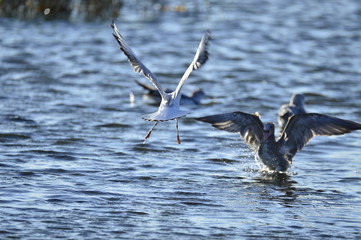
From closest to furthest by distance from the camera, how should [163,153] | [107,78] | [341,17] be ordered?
[163,153]
[107,78]
[341,17]

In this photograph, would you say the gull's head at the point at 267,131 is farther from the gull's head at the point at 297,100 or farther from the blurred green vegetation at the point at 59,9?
the blurred green vegetation at the point at 59,9

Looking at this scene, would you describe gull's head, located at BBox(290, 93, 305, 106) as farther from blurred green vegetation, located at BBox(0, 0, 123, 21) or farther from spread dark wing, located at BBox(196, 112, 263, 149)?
blurred green vegetation, located at BBox(0, 0, 123, 21)

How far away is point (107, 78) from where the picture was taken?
641 inches

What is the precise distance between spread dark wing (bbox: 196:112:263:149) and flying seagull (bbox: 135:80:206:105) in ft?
14.6

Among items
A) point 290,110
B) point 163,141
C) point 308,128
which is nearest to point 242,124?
point 308,128

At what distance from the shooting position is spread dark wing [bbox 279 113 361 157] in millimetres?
9227

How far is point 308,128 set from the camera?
31.3ft

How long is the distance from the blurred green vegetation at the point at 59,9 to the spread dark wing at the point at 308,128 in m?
13.3

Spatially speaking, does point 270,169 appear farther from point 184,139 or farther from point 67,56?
point 67,56

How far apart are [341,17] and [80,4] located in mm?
Answer: 8416

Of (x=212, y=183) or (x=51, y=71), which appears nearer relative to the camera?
(x=212, y=183)

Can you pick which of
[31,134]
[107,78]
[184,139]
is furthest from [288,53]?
[31,134]

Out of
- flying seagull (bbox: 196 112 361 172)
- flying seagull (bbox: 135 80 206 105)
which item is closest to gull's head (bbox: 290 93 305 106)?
flying seagull (bbox: 135 80 206 105)

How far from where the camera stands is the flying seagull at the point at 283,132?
30.6 ft
